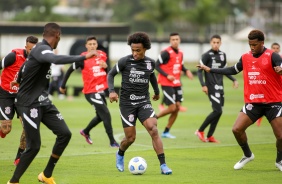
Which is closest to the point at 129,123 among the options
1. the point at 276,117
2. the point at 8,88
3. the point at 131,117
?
the point at 131,117

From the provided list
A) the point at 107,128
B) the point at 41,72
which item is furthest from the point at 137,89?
the point at 107,128

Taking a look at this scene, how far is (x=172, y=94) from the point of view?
829 inches

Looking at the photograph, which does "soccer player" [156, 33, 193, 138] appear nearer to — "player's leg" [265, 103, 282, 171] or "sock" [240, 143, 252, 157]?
"sock" [240, 143, 252, 157]

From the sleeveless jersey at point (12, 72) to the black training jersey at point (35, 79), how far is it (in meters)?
3.23

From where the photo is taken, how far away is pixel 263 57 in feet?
46.6

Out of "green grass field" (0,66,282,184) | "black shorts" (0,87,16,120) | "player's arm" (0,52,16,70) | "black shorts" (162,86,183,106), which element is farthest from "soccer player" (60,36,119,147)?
"player's arm" (0,52,16,70)

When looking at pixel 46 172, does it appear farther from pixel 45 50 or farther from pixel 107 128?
pixel 107 128

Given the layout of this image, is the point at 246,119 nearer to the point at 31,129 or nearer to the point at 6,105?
the point at 31,129

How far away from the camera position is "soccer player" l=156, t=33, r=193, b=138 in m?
20.9

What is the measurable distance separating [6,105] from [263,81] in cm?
523

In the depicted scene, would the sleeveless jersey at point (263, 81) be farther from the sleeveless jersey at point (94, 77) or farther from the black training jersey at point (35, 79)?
the sleeveless jersey at point (94, 77)

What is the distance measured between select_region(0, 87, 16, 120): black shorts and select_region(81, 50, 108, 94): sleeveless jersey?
11.2ft

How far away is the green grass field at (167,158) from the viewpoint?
44.3 ft

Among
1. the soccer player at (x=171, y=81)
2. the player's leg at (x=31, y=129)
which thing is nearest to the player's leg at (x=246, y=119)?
the player's leg at (x=31, y=129)
